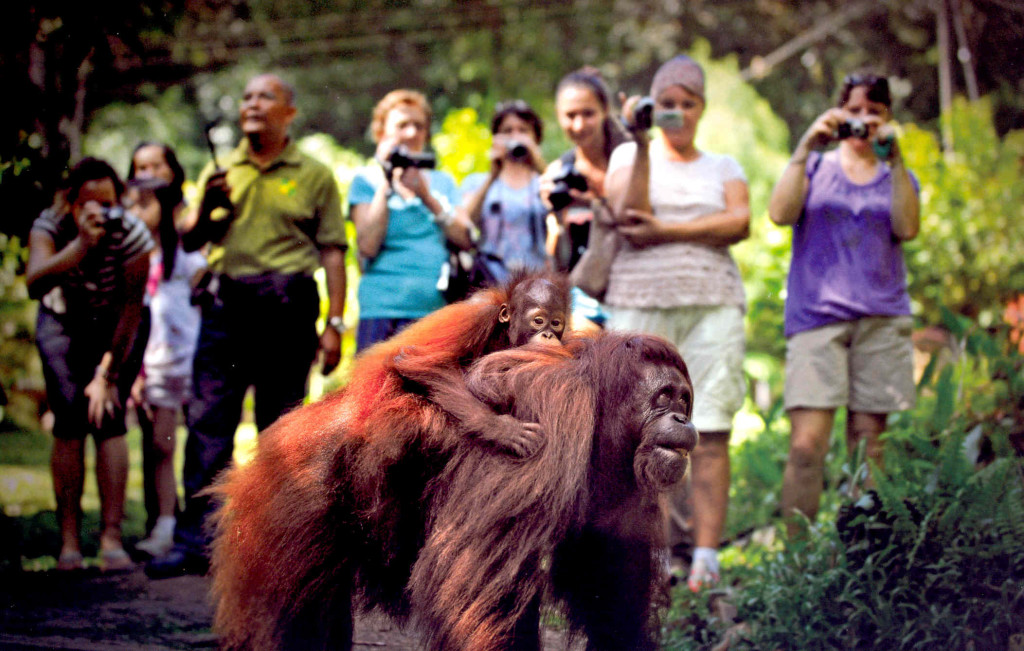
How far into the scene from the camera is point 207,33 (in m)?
11.2

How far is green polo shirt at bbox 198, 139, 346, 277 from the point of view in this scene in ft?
15.8

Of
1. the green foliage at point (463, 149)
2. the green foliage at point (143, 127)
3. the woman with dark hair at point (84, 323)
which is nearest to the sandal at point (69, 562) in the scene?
the woman with dark hair at point (84, 323)

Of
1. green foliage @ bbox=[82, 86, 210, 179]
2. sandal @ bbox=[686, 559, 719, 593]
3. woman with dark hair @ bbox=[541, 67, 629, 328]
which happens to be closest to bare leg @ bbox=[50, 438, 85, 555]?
woman with dark hair @ bbox=[541, 67, 629, 328]

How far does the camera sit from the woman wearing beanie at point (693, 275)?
4.45m

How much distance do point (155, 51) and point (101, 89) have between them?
0.89 meters

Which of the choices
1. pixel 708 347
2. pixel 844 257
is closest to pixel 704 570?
pixel 708 347

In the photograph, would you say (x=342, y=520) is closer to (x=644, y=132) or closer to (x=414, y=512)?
(x=414, y=512)

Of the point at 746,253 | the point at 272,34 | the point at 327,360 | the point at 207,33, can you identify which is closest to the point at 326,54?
the point at 272,34

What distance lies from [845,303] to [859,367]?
298 mm

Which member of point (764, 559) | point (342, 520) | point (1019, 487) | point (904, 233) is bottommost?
point (764, 559)

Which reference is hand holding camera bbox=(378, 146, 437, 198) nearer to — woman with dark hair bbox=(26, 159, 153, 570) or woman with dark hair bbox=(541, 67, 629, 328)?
woman with dark hair bbox=(541, 67, 629, 328)

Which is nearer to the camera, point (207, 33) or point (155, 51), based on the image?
point (207, 33)

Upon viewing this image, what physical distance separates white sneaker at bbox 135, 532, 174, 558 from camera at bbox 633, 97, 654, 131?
2.90m

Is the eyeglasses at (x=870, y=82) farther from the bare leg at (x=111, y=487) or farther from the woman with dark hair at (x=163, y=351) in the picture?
the bare leg at (x=111, y=487)
